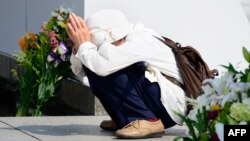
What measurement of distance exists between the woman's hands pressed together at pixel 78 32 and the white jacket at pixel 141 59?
0.05 m

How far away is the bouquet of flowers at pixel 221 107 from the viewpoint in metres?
2.84

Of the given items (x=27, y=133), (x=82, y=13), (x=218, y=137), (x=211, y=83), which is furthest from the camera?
(x=82, y=13)

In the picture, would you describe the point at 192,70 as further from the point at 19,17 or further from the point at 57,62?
the point at 19,17

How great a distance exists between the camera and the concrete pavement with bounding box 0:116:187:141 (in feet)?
17.4

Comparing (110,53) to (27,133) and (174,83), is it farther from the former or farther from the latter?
(27,133)

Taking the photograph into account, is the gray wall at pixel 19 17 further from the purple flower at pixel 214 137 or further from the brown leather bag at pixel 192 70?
the purple flower at pixel 214 137

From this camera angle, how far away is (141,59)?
5.11m

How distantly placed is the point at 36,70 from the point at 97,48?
1824 mm

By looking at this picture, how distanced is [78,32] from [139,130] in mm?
712

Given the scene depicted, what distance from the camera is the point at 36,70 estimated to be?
6922 millimetres

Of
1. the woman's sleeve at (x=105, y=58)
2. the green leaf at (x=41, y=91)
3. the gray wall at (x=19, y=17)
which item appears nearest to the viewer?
the woman's sleeve at (x=105, y=58)

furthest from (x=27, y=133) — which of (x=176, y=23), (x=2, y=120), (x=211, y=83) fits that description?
(x=211, y=83)

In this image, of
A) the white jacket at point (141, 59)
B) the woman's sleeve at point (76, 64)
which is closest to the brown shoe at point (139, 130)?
the white jacket at point (141, 59)

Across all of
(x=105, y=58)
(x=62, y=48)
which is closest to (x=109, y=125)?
(x=105, y=58)
